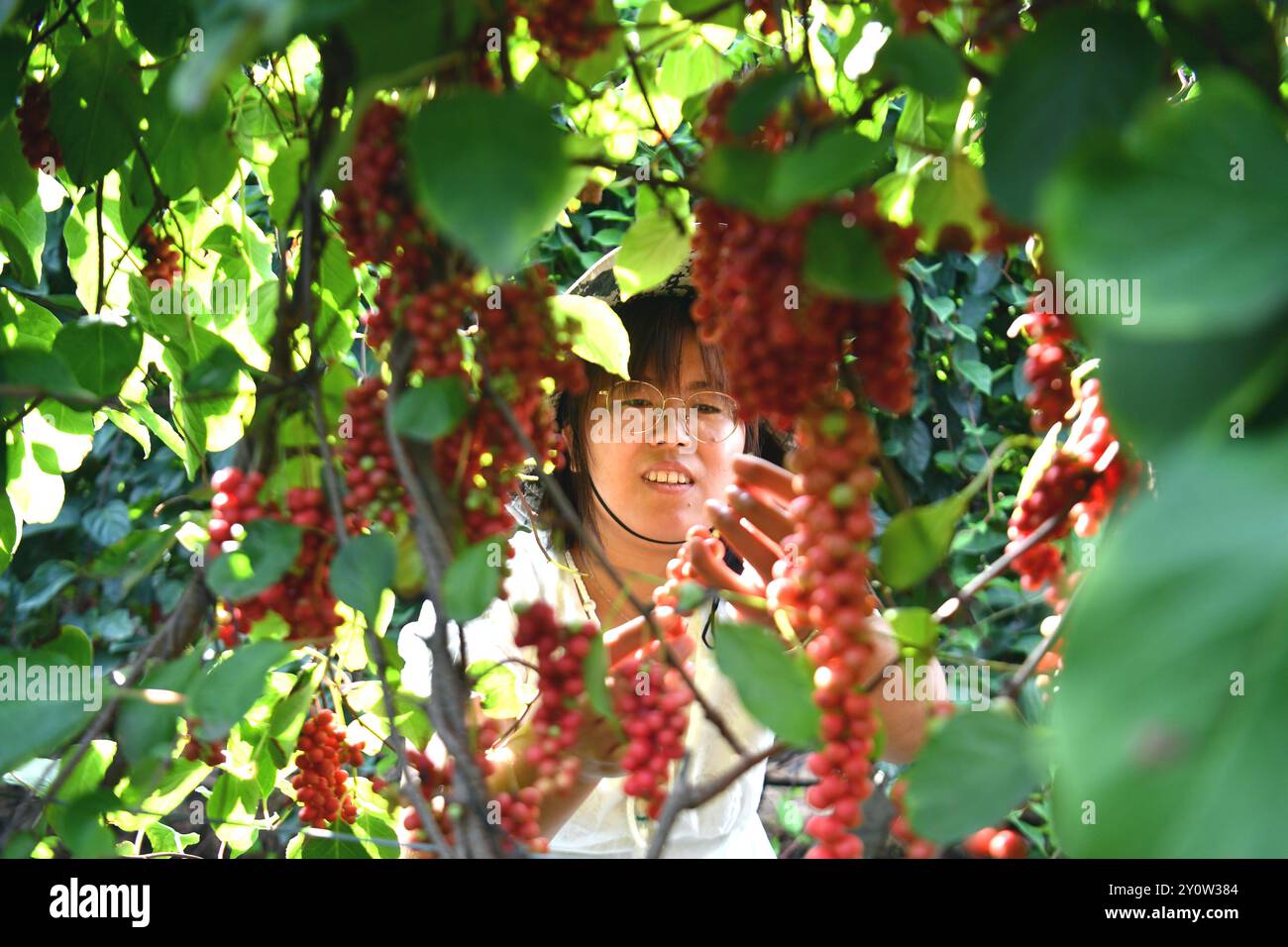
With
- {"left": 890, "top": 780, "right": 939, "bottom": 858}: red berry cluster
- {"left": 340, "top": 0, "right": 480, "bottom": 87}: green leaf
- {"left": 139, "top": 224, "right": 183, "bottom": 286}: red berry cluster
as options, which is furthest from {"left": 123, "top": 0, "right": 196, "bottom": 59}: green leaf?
{"left": 890, "top": 780, "right": 939, "bottom": 858}: red berry cluster

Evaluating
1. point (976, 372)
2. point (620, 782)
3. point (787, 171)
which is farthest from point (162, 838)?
point (976, 372)

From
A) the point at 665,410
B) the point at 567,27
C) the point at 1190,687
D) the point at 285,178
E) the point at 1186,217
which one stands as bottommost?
the point at 1190,687

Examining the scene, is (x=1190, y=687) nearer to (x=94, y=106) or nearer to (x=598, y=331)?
(x=598, y=331)

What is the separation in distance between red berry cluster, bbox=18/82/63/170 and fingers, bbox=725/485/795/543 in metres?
Answer: 0.52

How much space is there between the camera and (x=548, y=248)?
2418 mm

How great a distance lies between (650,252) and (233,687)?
347 millimetres

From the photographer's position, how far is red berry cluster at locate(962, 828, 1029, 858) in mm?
496

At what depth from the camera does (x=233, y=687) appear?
0.48 m

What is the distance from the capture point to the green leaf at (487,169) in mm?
337

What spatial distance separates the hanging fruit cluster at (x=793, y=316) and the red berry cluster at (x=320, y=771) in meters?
0.42

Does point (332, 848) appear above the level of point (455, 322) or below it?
below

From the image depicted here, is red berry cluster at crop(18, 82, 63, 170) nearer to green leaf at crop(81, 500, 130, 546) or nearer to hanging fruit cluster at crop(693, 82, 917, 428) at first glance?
hanging fruit cluster at crop(693, 82, 917, 428)

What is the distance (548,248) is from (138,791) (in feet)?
6.50

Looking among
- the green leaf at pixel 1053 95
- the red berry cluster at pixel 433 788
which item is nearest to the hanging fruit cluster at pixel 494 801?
the red berry cluster at pixel 433 788
